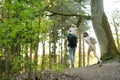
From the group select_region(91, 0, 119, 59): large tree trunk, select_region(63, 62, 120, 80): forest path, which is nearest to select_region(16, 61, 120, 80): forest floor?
select_region(63, 62, 120, 80): forest path

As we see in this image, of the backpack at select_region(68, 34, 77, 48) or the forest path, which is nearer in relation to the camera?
the forest path

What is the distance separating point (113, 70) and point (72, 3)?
33.9 ft

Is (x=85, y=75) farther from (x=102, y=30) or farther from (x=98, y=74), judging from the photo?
(x=102, y=30)

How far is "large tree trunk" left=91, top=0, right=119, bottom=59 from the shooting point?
50.3ft

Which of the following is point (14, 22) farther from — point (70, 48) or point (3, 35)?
point (70, 48)

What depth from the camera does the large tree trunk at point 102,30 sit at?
15328mm

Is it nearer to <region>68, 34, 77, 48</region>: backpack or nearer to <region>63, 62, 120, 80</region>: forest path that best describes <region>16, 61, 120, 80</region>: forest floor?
<region>63, 62, 120, 80</region>: forest path

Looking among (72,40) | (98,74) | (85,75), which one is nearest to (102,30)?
(72,40)

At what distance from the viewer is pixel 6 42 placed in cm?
540

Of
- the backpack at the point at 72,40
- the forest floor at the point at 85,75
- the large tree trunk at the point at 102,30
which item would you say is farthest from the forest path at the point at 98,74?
the large tree trunk at the point at 102,30

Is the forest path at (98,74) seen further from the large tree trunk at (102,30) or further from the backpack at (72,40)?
the large tree trunk at (102,30)

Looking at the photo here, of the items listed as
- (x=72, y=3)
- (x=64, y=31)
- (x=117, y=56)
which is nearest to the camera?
(x=117, y=56)

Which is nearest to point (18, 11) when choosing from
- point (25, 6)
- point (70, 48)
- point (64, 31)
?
point (25, 6)

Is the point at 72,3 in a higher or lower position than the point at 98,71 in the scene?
higher
